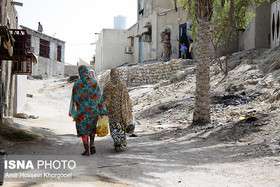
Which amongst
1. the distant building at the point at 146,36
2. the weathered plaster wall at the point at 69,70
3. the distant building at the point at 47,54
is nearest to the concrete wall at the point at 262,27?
the distant building at the point at 146,36

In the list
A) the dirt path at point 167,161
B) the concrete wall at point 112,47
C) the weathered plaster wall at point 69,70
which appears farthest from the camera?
the weathered plaster wall at point 69,70

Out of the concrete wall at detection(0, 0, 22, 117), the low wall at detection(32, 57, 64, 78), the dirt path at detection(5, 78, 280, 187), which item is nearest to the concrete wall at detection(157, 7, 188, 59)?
the concrete wall at detection(0, 0, 22, 117)

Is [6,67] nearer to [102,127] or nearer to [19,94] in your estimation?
[19,94]

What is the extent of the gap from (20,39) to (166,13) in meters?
21.5

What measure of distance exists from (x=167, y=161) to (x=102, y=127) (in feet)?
4.01

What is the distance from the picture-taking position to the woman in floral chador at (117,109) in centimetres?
766

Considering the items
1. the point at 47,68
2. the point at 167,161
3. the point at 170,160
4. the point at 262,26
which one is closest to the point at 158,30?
the point at 262,26

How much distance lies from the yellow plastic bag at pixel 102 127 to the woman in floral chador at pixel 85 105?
2.6 inches

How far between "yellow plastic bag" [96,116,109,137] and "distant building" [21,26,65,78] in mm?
35174

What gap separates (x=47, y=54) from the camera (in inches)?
1764

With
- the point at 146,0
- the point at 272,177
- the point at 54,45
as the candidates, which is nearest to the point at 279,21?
the point at 272,177

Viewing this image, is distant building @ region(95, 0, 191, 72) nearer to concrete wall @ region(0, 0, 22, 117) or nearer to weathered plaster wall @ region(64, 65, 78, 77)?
weathered plaster wall @ region(64, 65, 78, 77)

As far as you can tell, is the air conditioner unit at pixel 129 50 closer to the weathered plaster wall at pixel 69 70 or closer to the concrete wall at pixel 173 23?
the concrete wall at pixel 173 23

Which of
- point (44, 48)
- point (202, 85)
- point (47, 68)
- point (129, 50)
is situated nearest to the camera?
point (202, 85)
